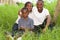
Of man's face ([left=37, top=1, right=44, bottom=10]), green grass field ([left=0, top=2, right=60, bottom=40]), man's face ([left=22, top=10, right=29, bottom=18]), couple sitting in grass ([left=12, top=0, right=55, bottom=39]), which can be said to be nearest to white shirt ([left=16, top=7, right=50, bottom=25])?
couple sitting in grass ([left=12, top=0, right=55, bottom=39])

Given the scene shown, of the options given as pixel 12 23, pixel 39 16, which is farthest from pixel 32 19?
pixel 12 23

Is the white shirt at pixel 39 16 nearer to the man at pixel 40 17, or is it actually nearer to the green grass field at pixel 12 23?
the man at pixel 40 17

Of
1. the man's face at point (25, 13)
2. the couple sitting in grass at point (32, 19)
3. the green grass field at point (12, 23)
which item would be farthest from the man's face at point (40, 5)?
the green grass field at point (12, 23)

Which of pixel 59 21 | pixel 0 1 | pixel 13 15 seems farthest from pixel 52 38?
pixel 0 1

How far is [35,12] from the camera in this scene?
6020 mm

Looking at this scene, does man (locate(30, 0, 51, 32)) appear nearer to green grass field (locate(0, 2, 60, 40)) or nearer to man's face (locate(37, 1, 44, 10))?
man's face (locate(37, 1, 44, 10))

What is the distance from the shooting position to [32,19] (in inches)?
228

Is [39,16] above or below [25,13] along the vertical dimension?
below

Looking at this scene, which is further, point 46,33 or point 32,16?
point 32,16

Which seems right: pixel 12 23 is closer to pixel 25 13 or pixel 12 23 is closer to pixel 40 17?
pixel 40 17

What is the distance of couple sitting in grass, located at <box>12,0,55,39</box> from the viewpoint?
5633 mm

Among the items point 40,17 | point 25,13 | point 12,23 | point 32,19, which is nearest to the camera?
point 25,13

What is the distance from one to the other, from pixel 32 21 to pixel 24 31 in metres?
0.29

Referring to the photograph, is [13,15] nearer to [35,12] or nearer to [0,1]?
[35,12]
